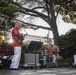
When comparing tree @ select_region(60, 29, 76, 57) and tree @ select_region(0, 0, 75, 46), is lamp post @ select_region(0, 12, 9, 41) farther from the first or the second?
tree @ select_region(0, 0, 75, 46)

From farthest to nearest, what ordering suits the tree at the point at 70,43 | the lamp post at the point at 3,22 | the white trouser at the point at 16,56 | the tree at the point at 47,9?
the tree at the point at 47,9
the tree at the point at 70,43
the lamp post at the point at 3,22
the white trouser at the point at 16,56

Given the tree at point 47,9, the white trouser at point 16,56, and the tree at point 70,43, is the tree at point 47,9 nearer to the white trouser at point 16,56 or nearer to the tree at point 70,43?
the tree at point 70,43

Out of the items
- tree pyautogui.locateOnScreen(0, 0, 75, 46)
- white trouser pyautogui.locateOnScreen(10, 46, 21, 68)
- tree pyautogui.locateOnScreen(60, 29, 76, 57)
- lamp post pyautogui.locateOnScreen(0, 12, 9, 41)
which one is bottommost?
white trouser pyautogui.locateOnScreen(10, 46, 21, 68)

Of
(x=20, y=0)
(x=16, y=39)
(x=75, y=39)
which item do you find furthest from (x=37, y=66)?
(x=20, y=0)

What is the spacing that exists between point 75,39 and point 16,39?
7820mm

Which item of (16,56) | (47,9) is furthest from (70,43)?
(16,56)

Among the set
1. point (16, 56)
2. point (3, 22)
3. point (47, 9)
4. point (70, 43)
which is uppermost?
point (47, 9)

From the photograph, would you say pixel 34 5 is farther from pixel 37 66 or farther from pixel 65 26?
pixel 37 66

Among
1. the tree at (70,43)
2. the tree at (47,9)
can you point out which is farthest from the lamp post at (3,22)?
the tree at (47,9)

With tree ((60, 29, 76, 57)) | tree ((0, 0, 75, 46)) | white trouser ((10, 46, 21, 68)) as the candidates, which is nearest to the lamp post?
white trouser ((10, 46, 21, 68))

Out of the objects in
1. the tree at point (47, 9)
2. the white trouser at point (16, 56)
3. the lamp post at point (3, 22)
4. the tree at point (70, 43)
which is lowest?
the white trouser at point (16, 56)

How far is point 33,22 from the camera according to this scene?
26625mm

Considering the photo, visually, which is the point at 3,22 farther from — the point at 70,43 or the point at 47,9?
the point at 47,9

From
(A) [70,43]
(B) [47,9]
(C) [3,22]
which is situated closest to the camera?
(C) [3,22]
